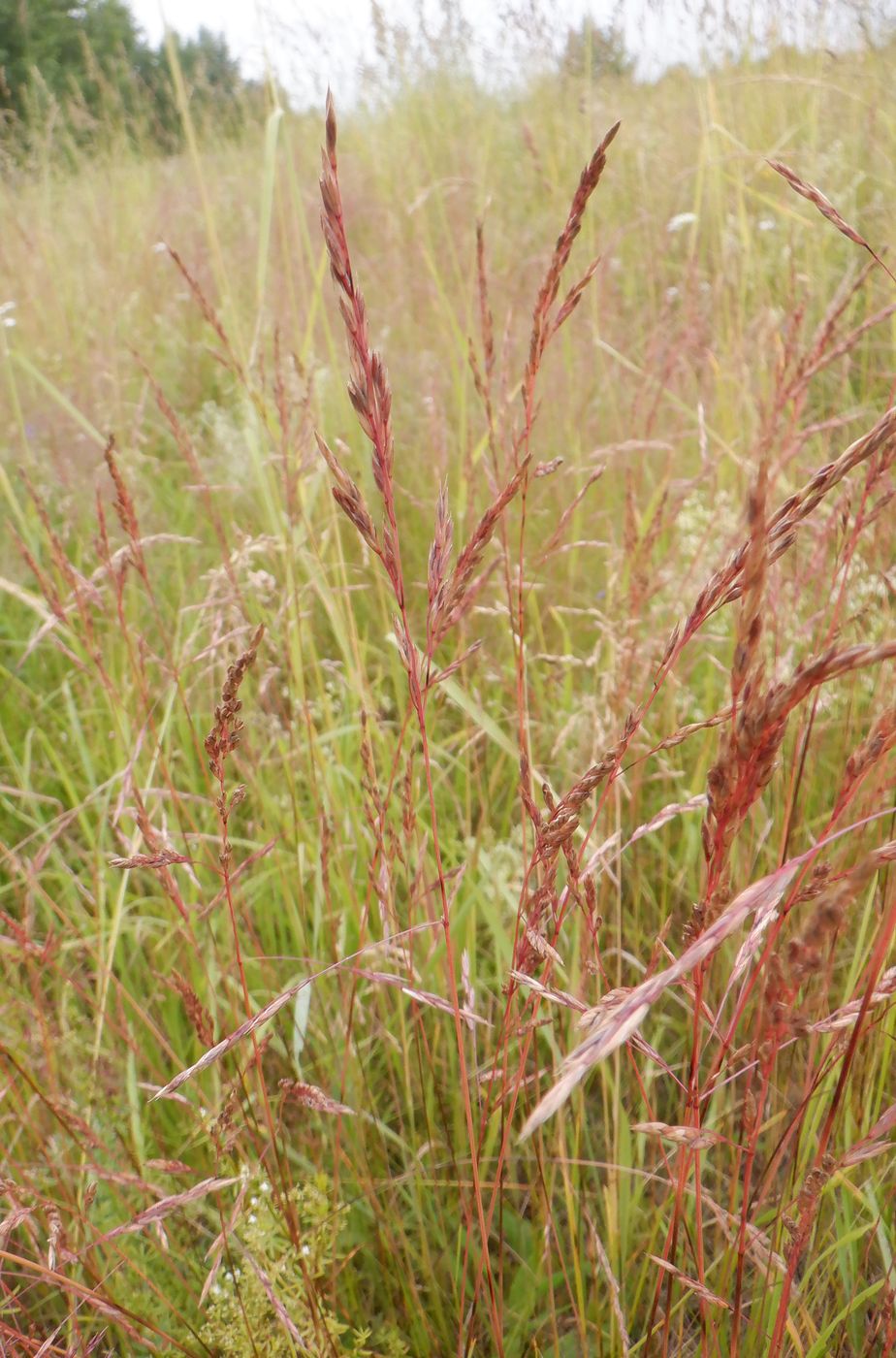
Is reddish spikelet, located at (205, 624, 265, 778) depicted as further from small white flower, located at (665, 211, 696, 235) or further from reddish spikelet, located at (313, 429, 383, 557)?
small white flower, located at (665, 211, 696, 235)

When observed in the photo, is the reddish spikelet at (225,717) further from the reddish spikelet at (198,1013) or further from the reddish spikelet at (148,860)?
Result: the reddish spikelet at (198,1013)

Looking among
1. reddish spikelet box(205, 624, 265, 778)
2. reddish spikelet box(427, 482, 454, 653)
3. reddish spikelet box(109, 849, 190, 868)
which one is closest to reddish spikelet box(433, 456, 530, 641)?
reddish spikelet box(427, 482, 454, 653)

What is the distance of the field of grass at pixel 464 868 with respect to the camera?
61 centimetres

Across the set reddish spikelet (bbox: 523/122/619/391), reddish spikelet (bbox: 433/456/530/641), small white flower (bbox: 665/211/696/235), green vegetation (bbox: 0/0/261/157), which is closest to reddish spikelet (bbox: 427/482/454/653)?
reddish spikelet (bbox: 433/456/530/641)

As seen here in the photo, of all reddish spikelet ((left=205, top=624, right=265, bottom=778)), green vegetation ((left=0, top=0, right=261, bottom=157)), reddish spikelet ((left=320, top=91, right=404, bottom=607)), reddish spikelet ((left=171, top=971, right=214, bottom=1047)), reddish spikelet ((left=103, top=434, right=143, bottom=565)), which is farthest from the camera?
green vegetation ((left=0, top=0, right=261, bottom=157))

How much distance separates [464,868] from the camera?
85cm

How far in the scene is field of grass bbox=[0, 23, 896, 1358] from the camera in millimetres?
609

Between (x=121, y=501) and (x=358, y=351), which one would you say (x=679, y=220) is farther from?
(x=358, y=351)

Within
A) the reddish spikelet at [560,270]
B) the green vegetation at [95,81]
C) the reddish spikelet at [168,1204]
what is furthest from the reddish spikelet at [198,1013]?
the green vegetation at [95,81]

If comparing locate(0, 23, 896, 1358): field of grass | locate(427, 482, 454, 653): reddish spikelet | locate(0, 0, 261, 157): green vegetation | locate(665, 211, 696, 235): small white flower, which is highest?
locate(0, 0, 261, 157): green vegetation

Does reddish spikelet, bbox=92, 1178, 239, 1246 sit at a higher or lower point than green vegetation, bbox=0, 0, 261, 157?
lower

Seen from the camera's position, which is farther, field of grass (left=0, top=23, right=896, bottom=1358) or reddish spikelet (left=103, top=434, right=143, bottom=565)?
reddish spikelet (left=103, top=434, right=143, bottom=565)

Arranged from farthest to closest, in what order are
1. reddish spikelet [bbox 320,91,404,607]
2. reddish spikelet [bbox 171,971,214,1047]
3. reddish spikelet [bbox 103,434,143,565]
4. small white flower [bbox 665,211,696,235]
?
small white flower [bbox 665,211,696,235] < reddish spikelet [bbox 103,434,143,565] < reddish spikelet [bbox 171,971,214,1047] < reddish spikelet [bbox 320,91,404,607]

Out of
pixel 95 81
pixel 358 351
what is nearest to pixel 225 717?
pixel 358 351
